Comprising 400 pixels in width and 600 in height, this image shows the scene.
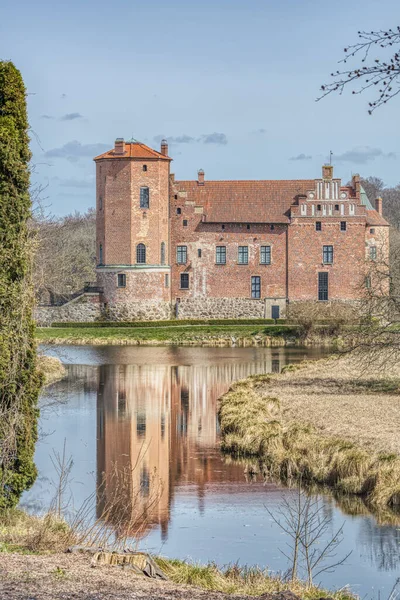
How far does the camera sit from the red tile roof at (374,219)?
50000 millimetres

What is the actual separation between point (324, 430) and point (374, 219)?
35261 mm

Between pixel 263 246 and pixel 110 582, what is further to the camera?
pixel 263 246

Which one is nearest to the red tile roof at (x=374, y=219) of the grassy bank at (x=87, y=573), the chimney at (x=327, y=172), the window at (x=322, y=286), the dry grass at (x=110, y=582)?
the chimney at (x=327, y=172)

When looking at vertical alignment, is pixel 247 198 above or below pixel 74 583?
above

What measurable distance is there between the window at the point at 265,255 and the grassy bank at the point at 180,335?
6959mm

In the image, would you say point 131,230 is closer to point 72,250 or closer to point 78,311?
point 78,311

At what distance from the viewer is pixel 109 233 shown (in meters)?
47.3

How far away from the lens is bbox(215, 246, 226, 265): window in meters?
49.6

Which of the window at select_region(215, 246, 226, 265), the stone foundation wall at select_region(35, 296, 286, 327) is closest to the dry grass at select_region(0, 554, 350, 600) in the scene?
the stone foundation wall at select_region(35, 296, 286, 327)

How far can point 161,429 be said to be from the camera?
1948 cm

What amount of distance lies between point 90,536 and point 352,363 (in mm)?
19498

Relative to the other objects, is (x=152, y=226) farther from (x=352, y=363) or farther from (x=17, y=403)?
(x=17, y=403)

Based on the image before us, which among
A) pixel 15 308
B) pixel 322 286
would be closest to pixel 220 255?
pixel 322 286

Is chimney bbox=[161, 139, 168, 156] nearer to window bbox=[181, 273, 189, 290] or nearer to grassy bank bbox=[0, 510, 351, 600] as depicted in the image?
window bbox=[181, 273, 189, 290]
